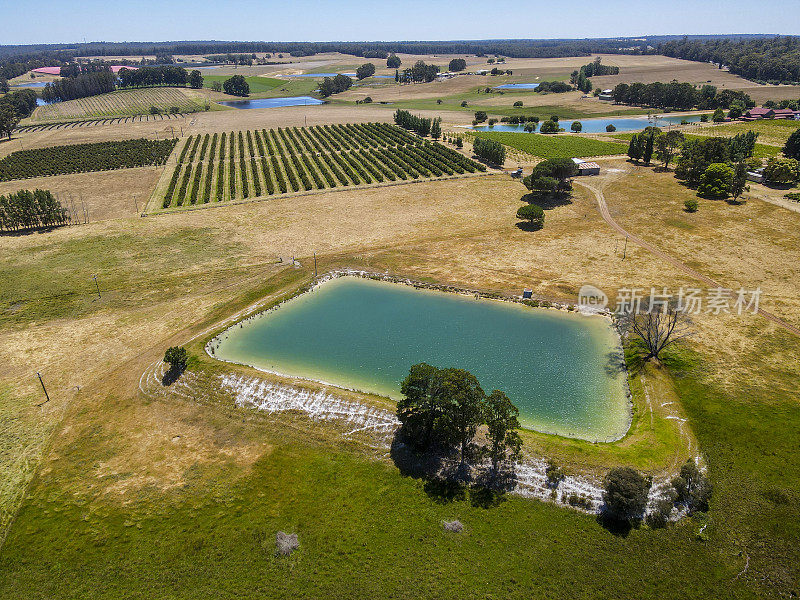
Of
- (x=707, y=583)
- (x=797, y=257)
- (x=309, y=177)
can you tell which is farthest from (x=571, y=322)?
(x=309, y=177)

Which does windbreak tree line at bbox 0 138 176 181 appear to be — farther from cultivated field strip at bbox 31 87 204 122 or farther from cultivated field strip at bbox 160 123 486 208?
cultivated field strip at bbox 31 87 204 122

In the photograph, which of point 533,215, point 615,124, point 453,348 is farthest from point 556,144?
point 453,348

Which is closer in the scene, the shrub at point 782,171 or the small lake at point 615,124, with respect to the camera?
the shrub at point 782,171

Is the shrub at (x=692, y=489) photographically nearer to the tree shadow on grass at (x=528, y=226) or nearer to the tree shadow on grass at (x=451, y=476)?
the tree shadow on grass at (x=451, y=476)

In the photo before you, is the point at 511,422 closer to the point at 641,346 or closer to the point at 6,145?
the point at 641,346

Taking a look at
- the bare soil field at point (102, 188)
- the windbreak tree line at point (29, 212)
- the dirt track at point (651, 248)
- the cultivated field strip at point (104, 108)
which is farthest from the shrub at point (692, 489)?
the cultivated field strip at point (104, 108)

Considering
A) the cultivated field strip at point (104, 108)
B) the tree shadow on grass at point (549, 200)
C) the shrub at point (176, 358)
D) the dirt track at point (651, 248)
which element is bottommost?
the shrub at point (176, 358)
